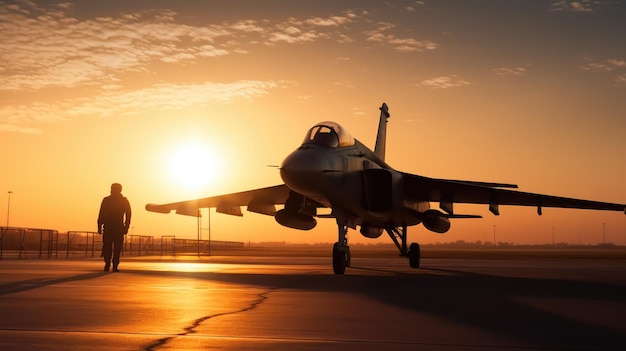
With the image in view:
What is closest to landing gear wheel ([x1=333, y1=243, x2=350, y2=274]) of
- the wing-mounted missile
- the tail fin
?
the wing-mounted missile

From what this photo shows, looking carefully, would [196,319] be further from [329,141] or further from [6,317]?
[329,141]

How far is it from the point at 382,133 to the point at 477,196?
6531 millimetres

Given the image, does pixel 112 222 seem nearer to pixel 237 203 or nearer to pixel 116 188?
pixel 116 188

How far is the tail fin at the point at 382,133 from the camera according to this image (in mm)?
26391

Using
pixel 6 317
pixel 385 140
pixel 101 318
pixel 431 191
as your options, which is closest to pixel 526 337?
pixel 101 318

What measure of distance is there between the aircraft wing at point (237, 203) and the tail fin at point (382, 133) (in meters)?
5.94

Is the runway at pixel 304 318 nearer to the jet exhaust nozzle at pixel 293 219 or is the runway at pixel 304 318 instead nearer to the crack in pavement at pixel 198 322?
the crack in pavement at pixel 198 322

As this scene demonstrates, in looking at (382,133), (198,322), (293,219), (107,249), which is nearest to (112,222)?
(107,249)

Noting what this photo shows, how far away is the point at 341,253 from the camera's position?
49.0 feet

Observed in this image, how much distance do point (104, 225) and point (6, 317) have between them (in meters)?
9.68

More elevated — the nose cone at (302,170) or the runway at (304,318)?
the nose cone at (302,170)

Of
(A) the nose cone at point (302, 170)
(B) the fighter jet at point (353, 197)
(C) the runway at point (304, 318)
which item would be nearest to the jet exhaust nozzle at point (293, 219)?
(B) the fighter jet at point (353, 197)

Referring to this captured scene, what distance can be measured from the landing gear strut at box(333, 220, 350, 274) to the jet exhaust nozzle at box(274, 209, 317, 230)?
79.7 inches

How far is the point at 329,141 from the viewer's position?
15.2 metres
